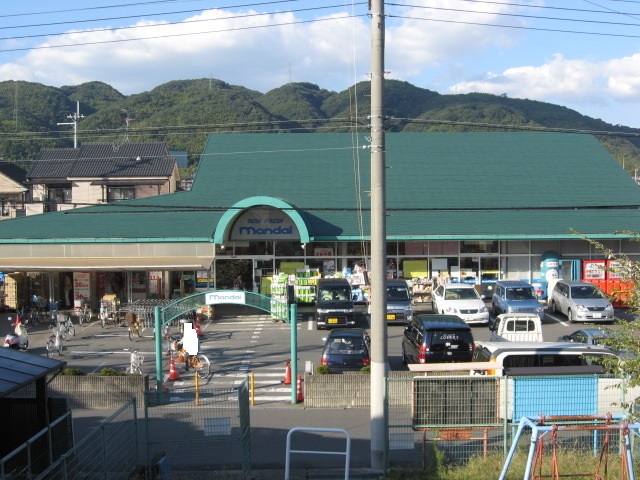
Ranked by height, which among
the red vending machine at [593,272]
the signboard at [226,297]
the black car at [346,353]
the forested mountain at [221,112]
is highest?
the forested mountain at [221,112]

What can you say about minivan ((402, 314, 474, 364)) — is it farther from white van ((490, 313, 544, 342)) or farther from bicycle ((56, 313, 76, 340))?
bicycle ((56, 313, 76, 340))

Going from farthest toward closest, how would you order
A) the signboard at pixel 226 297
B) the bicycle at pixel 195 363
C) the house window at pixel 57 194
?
the house window at pixel 57 194 → the bicycle at pixel 195 363 → the signboard at pixel 226 297

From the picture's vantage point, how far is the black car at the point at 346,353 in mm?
18562

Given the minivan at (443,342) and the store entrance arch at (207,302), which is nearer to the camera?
the store entrance arch at (207,302)

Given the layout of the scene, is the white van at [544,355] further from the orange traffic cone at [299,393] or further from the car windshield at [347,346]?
the orange traffic cone at [299,393]

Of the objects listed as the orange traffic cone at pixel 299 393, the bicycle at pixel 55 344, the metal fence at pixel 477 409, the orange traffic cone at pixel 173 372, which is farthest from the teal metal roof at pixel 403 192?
the metal fence at pixel 477 409

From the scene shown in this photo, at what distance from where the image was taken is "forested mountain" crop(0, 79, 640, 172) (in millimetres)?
90625

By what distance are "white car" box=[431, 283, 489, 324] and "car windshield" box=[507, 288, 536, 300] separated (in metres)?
1.20

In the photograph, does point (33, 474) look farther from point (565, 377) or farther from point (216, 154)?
point (216, 154)

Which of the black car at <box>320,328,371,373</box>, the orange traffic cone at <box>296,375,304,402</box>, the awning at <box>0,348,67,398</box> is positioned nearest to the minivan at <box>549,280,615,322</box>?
the black car at <box>320,328,371,373</box>

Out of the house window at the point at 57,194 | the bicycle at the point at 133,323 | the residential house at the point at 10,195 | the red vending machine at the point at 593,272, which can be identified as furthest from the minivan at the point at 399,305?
the residential house at the point at 10,195

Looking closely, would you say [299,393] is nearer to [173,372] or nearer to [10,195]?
[173,372]

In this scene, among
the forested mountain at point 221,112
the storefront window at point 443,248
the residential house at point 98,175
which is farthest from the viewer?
the forested mountain at point 221,112

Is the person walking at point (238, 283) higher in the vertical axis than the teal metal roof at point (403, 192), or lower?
lower
